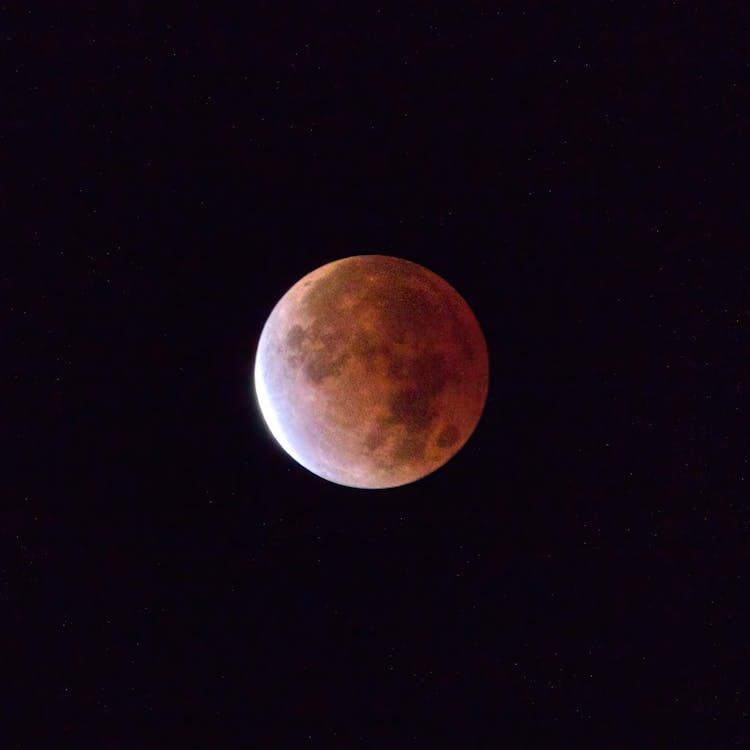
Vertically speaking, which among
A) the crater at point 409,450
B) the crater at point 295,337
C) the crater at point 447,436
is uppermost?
the crater at point 295,337

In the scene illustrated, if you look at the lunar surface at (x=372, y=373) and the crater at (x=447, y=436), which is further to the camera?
the crater at (x=447, y=436)

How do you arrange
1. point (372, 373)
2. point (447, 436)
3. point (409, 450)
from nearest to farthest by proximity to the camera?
point (372, 373) < point (409, 450) < point (447, 436)

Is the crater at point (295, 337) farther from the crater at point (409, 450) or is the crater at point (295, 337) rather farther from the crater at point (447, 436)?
the crater at point (447, 436)

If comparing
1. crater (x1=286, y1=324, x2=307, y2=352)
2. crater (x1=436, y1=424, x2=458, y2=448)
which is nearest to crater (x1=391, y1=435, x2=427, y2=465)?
crater (x1=436, y1=424, x2=458, y2=448)

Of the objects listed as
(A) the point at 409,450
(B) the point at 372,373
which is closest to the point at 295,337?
(B) the point at 372,373

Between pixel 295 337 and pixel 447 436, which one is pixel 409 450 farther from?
pixel 295 337

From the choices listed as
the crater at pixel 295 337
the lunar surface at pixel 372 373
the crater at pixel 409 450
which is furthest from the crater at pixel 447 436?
the crater at pixel 295 337

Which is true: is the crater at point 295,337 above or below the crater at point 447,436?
above

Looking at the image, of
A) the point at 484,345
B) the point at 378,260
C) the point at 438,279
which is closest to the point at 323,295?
the point at 378,260
